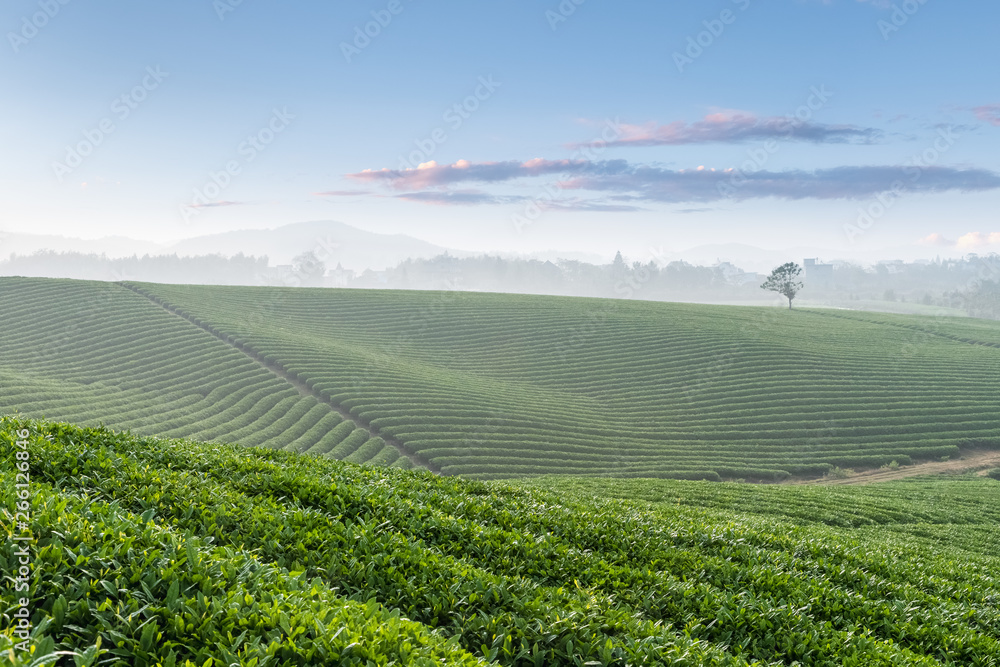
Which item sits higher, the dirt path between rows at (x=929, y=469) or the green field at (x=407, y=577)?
the green field at (x=407, y=577)

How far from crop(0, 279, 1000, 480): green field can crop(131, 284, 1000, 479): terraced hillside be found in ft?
0.55

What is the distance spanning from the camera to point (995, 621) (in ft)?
22.7

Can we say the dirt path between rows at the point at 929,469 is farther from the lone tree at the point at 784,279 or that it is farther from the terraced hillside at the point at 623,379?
the lone tree at the point at 784,279

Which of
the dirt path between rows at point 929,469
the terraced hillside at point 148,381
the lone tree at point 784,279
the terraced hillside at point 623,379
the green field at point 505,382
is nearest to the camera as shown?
the dirt path between rows at point 929,469

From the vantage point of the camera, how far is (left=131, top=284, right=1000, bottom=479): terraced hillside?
29344mm

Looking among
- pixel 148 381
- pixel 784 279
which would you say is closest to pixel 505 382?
pixel 148 381

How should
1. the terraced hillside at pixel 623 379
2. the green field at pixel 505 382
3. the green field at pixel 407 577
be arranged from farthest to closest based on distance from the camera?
1. the terraced hillside at pixel 623 379
2. the green field at pixel 505 382
3. the green field at pixel 407 577

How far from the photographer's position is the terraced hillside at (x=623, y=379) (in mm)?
29344

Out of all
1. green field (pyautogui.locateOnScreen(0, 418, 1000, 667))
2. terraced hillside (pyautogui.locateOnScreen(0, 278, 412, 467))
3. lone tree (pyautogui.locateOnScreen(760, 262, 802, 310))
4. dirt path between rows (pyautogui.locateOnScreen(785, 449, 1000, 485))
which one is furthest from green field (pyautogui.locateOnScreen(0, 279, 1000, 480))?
green field (pyautogui.locateOnScreen(0, 418, 1000, 667))

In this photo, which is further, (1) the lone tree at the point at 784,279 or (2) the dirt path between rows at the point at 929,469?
(1) the lone tree at the point at 784,279

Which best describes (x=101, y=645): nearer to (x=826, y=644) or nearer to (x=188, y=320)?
(x=826, y=644)

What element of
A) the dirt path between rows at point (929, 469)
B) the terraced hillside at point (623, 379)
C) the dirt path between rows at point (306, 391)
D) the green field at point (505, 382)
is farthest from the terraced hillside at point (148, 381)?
the dirt path between rows at point (929, 469)

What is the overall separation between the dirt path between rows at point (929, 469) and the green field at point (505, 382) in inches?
26.1

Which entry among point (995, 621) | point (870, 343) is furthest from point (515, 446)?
point (870, 343)
